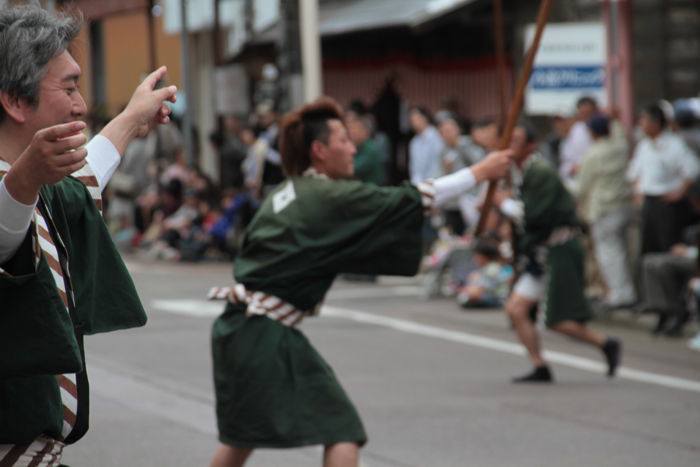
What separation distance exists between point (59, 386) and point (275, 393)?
7.68ft

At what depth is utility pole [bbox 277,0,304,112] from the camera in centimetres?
1864

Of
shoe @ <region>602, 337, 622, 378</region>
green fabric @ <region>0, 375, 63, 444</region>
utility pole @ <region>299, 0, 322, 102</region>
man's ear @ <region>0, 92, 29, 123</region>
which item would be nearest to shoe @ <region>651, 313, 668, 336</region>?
shoe @ <region>602, 337, 622, 378</region>

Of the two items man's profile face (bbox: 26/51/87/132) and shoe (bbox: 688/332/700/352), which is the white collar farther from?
shoe (bbox: 688/332/700/352)

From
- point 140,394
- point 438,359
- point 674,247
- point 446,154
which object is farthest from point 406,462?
point 446,154

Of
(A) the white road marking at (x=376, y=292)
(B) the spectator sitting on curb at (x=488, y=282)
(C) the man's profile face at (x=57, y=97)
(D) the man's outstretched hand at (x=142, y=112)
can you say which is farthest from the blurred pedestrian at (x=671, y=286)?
(C) the man's profile face at (x=57, y=97)

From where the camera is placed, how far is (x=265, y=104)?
2161cm

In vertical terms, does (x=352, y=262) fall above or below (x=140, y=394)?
above

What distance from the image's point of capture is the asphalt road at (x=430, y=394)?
7891mm

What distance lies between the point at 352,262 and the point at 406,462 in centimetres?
198

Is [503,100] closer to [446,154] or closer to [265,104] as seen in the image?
[446,154]

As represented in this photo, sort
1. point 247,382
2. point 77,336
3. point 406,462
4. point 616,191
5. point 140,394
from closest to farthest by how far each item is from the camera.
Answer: point 77,336
point 247,382
point 406,462
point 140,394
point 616,191

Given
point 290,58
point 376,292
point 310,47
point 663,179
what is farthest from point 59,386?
point 290,58

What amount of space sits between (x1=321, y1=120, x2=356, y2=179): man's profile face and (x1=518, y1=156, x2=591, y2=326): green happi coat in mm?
4994

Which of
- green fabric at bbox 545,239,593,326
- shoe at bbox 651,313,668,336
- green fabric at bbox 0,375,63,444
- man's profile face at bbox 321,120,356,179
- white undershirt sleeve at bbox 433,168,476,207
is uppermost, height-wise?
man's profile face at bbox 321,120,356,179
